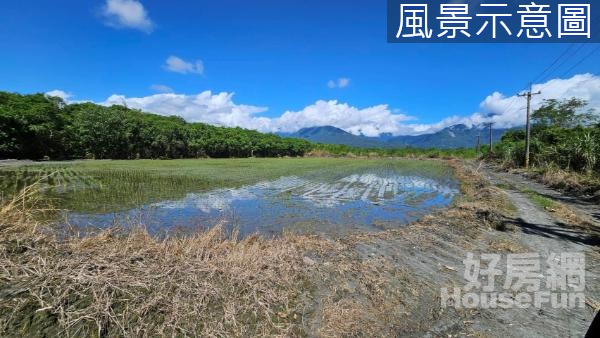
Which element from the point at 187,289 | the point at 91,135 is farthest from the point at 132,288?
the point at 91,135

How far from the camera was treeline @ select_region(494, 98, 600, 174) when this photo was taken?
66.0ft

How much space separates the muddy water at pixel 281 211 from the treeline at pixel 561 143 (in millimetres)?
10646

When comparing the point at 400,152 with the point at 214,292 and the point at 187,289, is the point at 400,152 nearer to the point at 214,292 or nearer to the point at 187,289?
the point at 214,292

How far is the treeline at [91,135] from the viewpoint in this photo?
36.2 m

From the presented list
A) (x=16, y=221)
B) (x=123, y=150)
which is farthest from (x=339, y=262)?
(x=123, y=150)

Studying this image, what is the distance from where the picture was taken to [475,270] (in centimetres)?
582

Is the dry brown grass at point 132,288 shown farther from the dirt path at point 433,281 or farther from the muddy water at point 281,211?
the muddy water at point 281,211

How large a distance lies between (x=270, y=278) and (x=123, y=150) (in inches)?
2047

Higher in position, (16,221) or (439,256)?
(16,221)

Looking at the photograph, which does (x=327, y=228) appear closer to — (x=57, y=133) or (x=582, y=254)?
(x=582, y=254)

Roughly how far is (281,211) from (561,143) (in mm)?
27312

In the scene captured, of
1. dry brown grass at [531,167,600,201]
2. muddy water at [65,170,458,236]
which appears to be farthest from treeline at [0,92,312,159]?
dry brown grass at [531,167,600,201]

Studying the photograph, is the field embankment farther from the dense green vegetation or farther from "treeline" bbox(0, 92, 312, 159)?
the dense green vegetation

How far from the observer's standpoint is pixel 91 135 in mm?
44531
